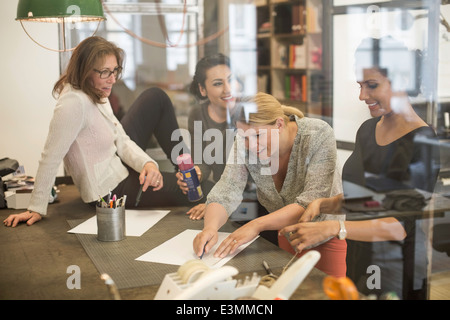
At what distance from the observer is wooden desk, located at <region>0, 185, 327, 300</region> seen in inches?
48.0

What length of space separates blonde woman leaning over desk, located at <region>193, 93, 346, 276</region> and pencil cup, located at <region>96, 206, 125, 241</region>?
0.28 meters

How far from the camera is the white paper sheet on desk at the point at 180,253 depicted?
145 cm

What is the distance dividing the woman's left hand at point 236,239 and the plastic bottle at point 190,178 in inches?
18.5

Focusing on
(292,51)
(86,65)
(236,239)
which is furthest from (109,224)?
(292,51)

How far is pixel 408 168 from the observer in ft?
5.16

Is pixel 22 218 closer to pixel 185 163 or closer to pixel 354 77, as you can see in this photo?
pixel 185 163

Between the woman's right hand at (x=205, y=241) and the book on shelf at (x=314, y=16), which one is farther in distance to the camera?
the book on shelf at (x=314, y=16)

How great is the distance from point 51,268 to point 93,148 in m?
0.90

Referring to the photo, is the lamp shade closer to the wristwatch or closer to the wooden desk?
the wooden desk

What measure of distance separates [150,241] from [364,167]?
0.73 metres

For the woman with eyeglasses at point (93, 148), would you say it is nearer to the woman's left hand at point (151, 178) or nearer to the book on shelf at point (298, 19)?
the woman's left hand at point (151, 178)

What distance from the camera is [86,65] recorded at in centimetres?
219

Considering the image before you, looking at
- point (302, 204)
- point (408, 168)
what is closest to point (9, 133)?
point (302, 204)

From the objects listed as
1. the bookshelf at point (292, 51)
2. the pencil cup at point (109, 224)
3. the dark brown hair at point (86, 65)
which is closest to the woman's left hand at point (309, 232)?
the pencil cup at point (109, 224)
